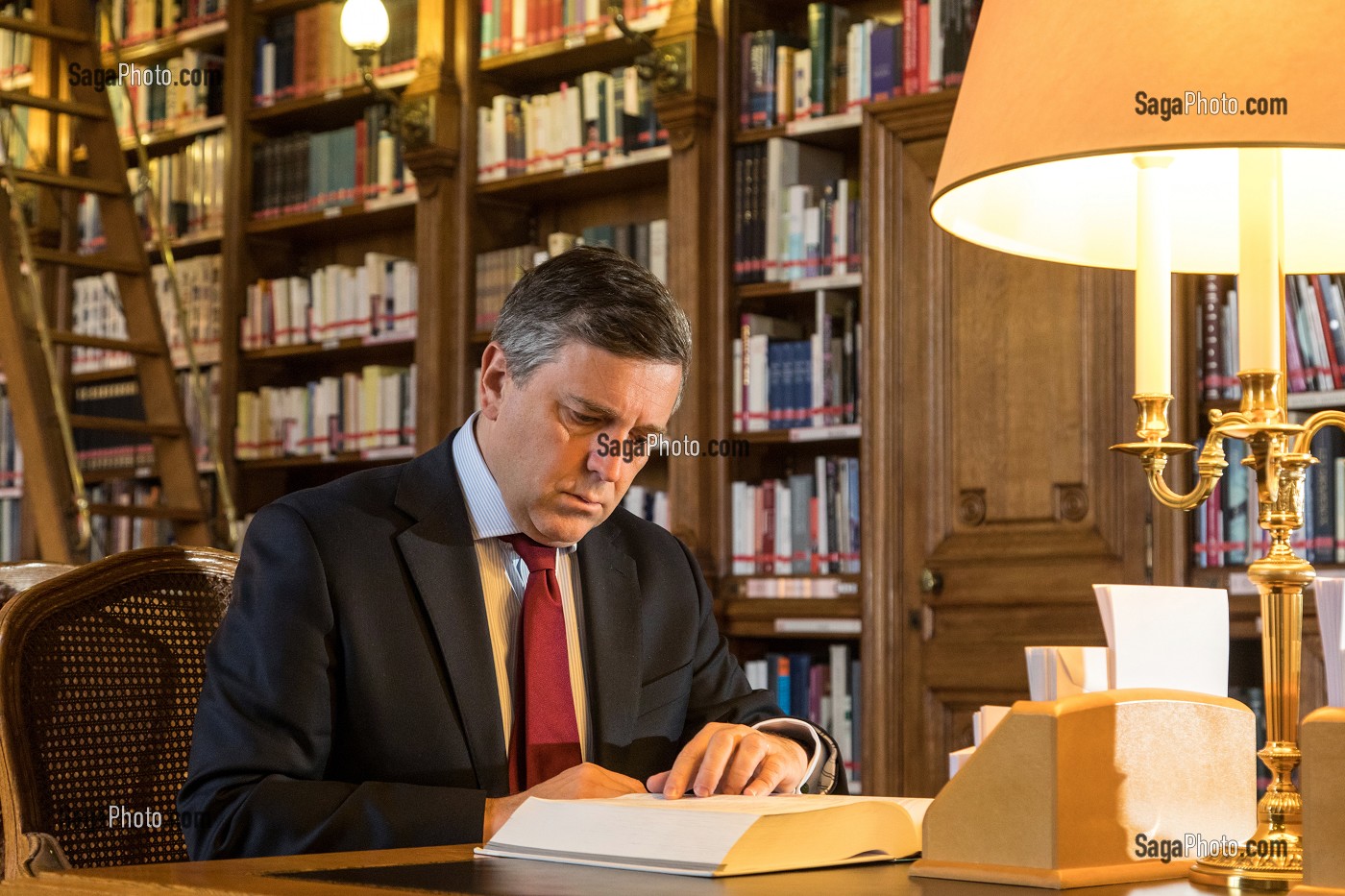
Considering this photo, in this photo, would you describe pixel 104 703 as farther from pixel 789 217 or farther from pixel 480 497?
pixel 789 217

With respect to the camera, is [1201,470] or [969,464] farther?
[969,464]

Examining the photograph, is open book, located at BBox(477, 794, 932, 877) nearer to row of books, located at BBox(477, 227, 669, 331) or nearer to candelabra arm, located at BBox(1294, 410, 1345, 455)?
candelabra arm, located at BBox(1294, 410, 1345, 455)

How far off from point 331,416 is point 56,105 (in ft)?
4.11

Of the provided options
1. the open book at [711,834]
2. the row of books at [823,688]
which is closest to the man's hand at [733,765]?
the open book at [711,834]

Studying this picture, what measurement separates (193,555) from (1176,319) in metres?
2.36

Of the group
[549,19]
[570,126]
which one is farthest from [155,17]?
[570,126]

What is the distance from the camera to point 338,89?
17.2 ft

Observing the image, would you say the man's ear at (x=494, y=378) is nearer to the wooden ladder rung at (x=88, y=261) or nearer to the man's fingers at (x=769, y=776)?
the man's fingers at (x=769, y=776)

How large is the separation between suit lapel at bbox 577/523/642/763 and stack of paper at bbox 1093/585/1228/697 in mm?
840

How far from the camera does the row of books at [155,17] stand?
576 cm

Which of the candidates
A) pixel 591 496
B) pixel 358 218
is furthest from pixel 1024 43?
pixel 358 218

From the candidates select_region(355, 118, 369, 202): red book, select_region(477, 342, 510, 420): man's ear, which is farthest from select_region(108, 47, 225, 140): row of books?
select_region(477, 342, 510, 420): man's ear

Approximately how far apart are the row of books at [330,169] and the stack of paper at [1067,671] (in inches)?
156

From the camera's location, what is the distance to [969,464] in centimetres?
375
